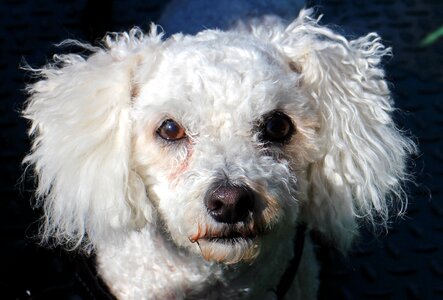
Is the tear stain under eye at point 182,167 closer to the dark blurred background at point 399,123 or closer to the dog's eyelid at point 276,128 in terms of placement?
the dog's eyelid at point 276,128

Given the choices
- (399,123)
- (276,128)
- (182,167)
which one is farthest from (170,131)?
(399,123)

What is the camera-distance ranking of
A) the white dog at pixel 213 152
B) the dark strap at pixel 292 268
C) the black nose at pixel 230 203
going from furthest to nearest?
the dark strap at pixel 292 268
the white dog at pixel 213 152
the black nose at pixel 230 203

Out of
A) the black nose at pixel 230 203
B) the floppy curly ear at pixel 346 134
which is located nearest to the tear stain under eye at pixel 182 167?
the black nose at pixel 230 203

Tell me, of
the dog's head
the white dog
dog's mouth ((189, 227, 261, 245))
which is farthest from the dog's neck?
dog's mouth ((189, 227, 261, 245))

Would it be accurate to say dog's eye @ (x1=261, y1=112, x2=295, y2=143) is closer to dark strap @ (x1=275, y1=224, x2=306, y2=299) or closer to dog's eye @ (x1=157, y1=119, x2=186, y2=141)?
dog's eye @ (x1=157, y1=119, x2=186, y2=141)

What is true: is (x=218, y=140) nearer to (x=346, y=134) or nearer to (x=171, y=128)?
(x=171, y=128)

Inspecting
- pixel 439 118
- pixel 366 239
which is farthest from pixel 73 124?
pixel 439 118

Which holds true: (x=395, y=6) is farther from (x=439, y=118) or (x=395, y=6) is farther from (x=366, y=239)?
(x=366, y=239)
